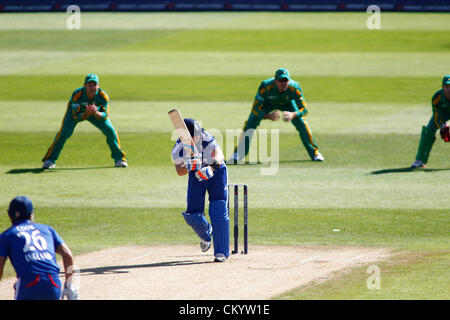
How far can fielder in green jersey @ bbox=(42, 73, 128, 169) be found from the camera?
16.0m

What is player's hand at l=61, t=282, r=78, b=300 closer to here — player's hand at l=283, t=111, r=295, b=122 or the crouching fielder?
the crouching fielder

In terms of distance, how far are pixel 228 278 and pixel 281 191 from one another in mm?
5204

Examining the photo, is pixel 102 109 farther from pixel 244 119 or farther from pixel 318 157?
pixel 244 119

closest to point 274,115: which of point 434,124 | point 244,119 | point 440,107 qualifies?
point 434,124

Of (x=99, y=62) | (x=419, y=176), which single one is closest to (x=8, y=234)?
(x=419, y=176)

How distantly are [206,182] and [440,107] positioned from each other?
729 cm

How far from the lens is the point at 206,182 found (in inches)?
395

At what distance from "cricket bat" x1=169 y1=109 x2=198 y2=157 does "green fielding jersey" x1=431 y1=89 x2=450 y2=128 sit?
7394 millimetres

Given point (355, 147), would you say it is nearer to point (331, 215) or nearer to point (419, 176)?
point (419, 176)

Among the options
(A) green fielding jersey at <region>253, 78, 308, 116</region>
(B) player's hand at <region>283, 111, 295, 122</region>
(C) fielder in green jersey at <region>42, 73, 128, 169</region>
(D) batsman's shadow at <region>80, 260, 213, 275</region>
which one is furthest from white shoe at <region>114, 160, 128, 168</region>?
(D) batsman's shadow at <region>80, 260, 213, 275</region>

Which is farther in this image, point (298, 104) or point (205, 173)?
point (298, 104)

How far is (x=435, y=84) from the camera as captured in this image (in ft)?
81.4

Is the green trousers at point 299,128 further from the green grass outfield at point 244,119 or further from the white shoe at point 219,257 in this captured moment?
the white shoe at point 219,257

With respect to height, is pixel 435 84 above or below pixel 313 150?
above
